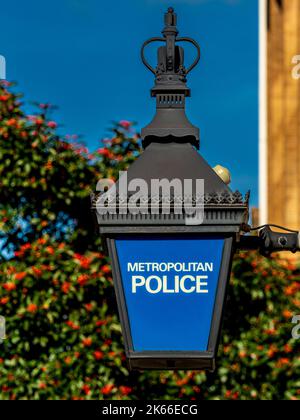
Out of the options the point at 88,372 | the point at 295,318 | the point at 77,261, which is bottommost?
the point at 88,372

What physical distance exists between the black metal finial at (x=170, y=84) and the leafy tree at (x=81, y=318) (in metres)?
5.93

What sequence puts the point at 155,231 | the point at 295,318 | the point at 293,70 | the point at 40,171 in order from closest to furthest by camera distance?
1. the point at 155,231
2. the point at 295,318
3. the point at 40,171
4. the point at 293,70

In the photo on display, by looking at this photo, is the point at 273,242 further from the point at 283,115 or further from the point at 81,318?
Result: the point at 283,115

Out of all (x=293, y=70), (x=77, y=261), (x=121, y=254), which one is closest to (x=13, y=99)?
(x=77, y=261)

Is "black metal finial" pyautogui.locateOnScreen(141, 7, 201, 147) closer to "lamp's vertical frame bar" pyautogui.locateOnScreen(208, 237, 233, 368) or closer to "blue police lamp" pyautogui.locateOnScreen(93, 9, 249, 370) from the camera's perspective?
"blue police lamp" pyautogui.locateOnScreen(93, 9, 249, 370)

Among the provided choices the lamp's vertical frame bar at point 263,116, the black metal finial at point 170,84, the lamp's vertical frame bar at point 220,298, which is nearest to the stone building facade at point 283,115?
the lamp's vertical frame bar at point 263,116

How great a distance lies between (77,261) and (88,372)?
1165mm

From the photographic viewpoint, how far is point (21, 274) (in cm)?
927

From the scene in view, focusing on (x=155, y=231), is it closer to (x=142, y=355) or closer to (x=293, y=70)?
(x=142, y=355)

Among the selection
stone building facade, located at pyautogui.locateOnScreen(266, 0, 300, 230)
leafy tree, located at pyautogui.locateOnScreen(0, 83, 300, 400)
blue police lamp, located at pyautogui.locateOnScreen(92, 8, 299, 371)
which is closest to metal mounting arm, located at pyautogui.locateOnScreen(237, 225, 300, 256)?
blue police lamp, located at pyautogui.locateOnScreen(92, 8, 299, 371)

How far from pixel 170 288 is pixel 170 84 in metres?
0.81

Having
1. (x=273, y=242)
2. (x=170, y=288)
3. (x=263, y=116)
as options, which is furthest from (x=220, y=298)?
(x=263, y=116)

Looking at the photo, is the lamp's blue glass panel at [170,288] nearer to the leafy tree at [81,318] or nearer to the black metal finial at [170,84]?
the black metal finial at [170,84]

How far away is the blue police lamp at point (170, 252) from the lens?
315cm
